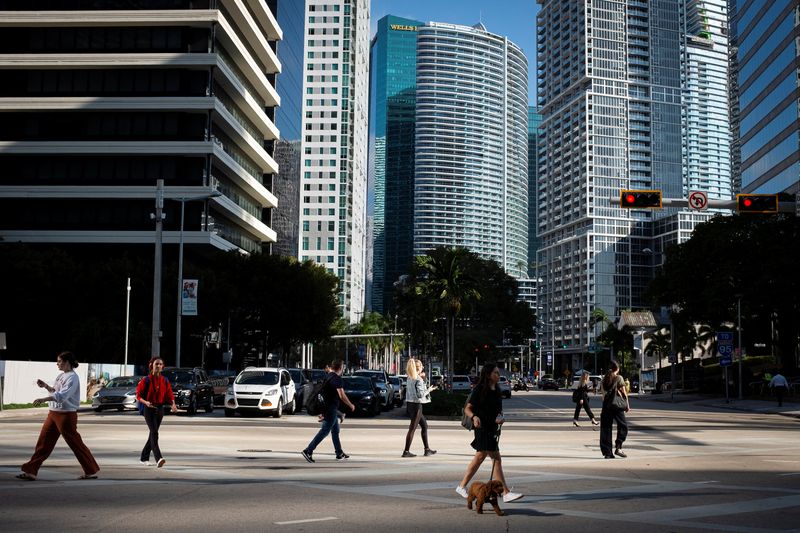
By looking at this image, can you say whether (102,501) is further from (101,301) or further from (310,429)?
(101,301)

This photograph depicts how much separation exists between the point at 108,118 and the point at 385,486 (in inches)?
2491

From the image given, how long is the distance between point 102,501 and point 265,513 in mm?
2163

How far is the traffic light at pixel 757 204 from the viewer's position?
86.2ft

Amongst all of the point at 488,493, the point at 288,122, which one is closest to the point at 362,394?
the point at 488,493

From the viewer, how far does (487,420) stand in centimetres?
1063

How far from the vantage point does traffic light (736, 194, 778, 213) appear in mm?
26266

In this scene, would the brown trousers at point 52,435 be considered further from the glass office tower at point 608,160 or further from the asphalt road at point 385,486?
the glass office tower at point 608,160

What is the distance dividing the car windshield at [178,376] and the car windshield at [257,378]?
2615 mm

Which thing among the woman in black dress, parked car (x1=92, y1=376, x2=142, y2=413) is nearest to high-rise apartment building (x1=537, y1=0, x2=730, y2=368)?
parked car (x1=92, y1=376, x2=142, y2=413)

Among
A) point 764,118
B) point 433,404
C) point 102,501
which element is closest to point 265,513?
point 102,501

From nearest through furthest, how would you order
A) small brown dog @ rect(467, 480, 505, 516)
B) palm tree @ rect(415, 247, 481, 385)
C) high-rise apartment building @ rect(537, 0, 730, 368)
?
small brown dog @ rect(467, 480, 505, 516) → palm tree @ rect(415, 247, 481, 385) → high-rise apartment building @ rect(537, 0, 730, 368)

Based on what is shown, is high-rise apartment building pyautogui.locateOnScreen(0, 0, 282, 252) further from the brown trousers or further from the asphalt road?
the brown trousers

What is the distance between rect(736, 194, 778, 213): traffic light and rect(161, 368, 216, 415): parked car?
1957cm

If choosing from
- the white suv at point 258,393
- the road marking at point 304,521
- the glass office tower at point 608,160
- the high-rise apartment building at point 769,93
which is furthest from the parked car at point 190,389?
A: the glass office tower at point 608,160
